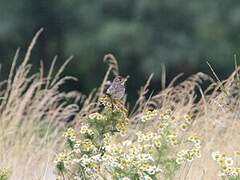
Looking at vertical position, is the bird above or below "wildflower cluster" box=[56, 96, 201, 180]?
above

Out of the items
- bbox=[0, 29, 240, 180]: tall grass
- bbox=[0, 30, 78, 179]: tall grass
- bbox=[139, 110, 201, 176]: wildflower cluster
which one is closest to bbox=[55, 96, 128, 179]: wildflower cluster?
bbox=[139, 110, 201, 176]: wildflower cluster

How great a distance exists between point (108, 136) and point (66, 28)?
1672cm

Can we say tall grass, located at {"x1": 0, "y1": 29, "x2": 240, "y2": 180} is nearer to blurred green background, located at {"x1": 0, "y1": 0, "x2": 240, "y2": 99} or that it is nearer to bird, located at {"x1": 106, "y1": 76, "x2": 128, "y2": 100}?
bird, located at {"x1": 106, "y1": 76, "x2": 128, "y2": 100}

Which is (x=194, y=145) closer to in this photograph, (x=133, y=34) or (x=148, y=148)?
(x=148, y=148)

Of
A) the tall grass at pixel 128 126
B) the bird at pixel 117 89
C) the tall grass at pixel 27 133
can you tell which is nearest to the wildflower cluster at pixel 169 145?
the bird at pixel 117 89

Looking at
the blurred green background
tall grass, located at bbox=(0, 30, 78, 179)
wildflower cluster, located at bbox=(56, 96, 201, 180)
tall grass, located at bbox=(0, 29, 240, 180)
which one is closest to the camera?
wildflower cluster, located at bbox=(56, 96, 201, 180)

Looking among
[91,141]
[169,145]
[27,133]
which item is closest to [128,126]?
[27,133]

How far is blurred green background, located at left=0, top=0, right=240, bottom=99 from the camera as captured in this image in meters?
20.3

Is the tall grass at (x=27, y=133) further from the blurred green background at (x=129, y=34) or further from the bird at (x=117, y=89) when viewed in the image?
the blurred green background at (x=129, y=34)

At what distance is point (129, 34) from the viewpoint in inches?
801

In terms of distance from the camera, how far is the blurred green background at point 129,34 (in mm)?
20297

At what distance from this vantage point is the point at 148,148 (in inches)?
187

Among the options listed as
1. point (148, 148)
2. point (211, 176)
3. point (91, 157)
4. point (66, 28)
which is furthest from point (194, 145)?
point (66, 28)

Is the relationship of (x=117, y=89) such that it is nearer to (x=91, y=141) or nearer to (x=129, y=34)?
(x=91, y=141)
